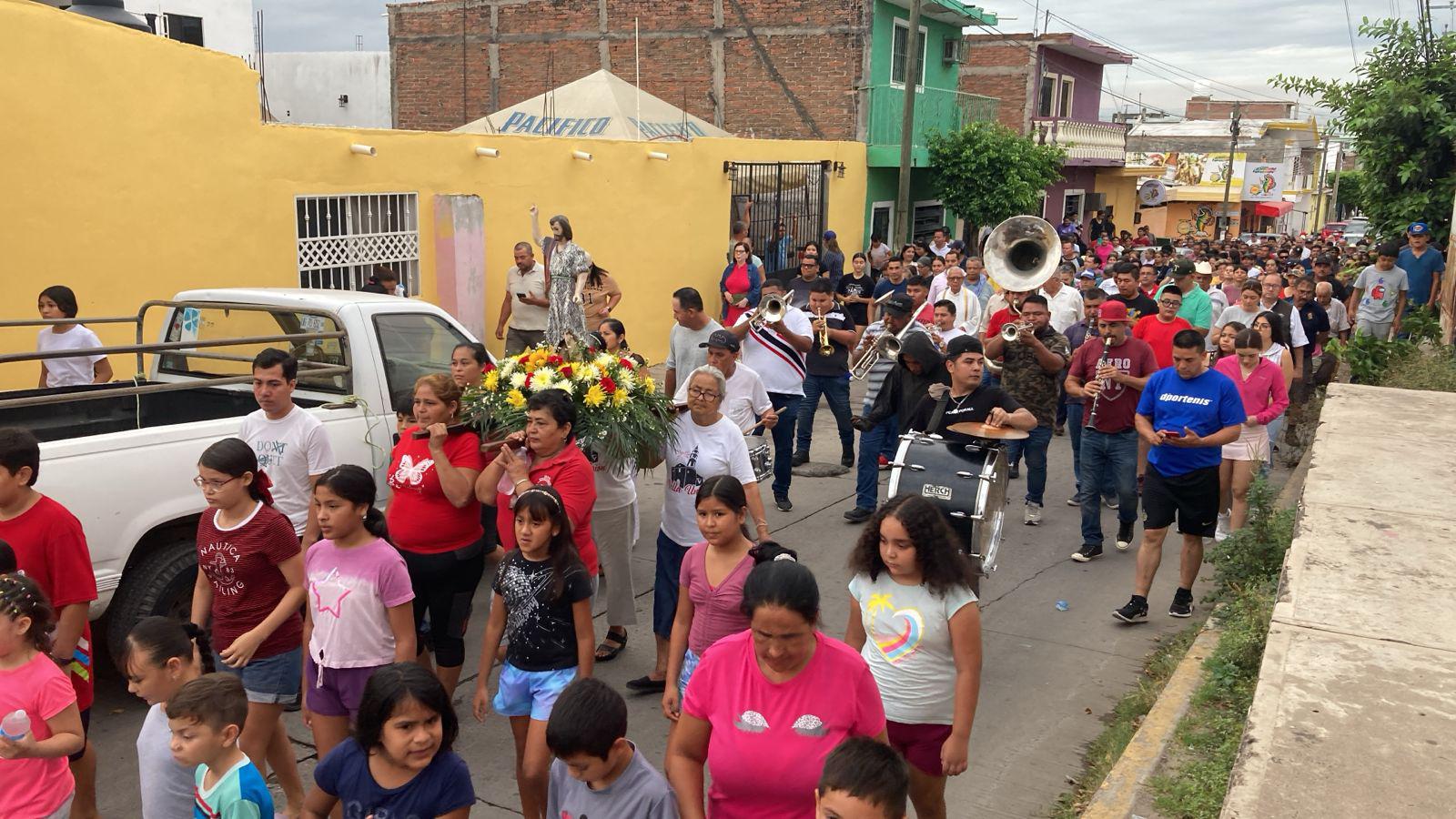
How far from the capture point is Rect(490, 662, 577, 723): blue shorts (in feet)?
14.5

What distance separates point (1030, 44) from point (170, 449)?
99.9 ft

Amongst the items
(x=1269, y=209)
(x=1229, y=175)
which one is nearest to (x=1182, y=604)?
(x=1229, y=175)

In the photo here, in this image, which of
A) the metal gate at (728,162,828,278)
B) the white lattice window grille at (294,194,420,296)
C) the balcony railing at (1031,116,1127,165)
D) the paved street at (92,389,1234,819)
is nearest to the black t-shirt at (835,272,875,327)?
the metal gate at (728,162,828,278)

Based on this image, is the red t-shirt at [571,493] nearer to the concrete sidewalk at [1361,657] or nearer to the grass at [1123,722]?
the grass at [1123,722]

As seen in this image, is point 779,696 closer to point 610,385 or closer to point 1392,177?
point 610,385

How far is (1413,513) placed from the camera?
5855 mm

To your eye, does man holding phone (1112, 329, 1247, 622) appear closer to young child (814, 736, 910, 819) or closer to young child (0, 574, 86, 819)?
young child (814, 736, 910, 819)

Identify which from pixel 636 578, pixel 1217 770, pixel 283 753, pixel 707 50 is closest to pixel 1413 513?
pixel 1217 770

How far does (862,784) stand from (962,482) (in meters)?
3.65

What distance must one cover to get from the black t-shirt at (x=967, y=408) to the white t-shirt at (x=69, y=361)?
5.34m

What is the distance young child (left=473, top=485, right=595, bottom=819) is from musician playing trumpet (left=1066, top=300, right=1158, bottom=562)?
17.0ft

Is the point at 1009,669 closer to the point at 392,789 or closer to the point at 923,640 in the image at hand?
the point at 923,640

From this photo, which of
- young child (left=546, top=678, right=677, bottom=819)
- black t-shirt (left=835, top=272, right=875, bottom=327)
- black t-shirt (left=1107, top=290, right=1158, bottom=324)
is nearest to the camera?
young child (left=546, top=678, right=677, bottom=819)

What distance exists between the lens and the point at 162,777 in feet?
12.2
